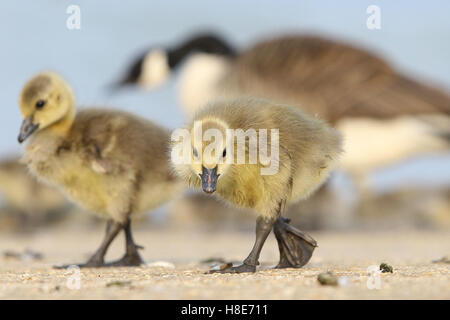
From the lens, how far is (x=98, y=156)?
183 inches

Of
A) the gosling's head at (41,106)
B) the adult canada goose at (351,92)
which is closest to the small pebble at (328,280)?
the gosling's head at (41,106)

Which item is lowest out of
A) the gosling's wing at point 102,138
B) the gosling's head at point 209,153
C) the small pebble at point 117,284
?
the small pebble at point 117,284

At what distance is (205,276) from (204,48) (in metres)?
8.01

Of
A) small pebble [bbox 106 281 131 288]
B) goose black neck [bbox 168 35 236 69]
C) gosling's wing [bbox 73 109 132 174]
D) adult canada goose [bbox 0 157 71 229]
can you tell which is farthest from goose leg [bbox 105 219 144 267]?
adult canada goose [bbox 0 157 71 229]

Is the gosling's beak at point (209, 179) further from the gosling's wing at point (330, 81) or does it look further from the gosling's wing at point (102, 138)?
the gosling's wing at point (330, 81)

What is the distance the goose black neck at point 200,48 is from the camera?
11.3m

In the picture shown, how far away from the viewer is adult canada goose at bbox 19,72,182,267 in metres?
4.66

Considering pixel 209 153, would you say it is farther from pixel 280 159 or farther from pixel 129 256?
pixel 129 256

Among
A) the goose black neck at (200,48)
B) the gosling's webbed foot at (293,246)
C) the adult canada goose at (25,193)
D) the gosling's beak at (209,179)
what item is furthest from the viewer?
the adult canada goose at (25,193)

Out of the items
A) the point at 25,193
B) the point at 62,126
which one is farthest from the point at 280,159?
the point at 25,193

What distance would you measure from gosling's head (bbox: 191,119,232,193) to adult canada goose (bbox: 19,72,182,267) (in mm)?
1020

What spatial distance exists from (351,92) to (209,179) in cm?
693

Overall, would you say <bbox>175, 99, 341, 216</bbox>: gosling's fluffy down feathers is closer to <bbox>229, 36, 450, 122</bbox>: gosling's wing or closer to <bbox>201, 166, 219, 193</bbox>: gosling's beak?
Result: <bbox>201, 166, 219, 193</bbox>: gosling's beak

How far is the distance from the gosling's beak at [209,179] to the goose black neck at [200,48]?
781 centimetres
